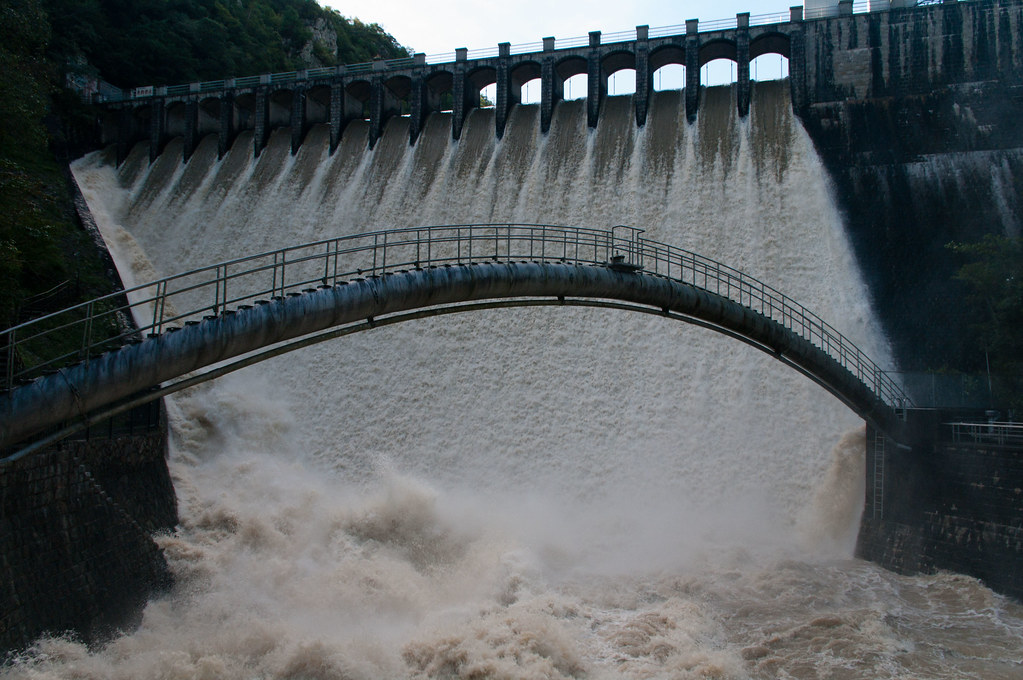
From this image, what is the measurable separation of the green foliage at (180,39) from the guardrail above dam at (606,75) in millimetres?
4327

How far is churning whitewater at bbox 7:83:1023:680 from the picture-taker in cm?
1259

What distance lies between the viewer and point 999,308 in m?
17.5

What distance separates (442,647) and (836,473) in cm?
1009

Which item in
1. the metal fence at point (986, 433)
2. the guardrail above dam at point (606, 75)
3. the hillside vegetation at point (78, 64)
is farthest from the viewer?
the guardrail above dam at point (606, 75)

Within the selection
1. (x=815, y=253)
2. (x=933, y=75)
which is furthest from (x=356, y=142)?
(x=933, y=75)

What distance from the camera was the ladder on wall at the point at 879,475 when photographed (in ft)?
54.3

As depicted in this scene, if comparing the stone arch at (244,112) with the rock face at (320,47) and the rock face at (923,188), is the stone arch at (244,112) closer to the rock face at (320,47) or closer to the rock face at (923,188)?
the rock face at (320,47)

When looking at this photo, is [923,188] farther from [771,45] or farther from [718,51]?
[718,51]

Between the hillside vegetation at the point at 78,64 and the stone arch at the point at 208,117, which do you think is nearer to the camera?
the hillside vegetation at the point at 78,64

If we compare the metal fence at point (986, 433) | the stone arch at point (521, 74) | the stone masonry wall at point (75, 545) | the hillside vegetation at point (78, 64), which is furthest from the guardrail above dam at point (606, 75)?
the stone masonry wall at point (75, 545)

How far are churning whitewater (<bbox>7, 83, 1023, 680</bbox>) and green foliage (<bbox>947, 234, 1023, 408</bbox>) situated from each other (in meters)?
2.27

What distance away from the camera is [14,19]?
2502 cm

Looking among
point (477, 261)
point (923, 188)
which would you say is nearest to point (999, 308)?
point (923, 188)

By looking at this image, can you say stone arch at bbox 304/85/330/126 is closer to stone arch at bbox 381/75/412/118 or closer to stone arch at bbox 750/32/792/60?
stone arch at bbox 381/75/412/118
